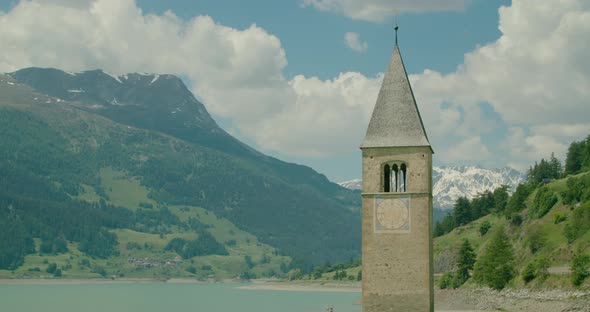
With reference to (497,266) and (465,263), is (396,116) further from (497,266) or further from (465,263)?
(465,263)

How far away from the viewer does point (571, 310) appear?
10106 centimetres

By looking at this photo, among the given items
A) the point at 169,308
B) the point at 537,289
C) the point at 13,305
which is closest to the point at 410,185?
the point at 537,289

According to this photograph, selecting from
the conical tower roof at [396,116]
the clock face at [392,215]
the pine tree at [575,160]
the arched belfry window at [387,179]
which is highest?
the pine tree at [575,160]

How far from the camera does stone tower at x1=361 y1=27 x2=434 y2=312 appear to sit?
50.4m

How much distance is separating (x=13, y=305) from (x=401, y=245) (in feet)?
531

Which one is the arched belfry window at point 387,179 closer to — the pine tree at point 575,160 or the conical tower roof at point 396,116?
the conical tower roof at point 396,116

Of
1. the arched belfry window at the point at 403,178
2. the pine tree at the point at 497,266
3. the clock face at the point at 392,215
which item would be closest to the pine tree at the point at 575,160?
the pine tree at the point at 497,266

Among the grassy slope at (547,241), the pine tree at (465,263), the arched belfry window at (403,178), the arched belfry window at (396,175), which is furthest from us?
the pine tree at (465,263)

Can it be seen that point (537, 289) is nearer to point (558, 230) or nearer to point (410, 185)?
point (558, 230)

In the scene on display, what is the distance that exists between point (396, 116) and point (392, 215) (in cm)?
637

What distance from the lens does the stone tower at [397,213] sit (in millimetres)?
50406

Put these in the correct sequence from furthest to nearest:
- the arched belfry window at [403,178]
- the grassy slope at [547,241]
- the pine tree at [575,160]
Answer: the pine tree at [575,160], the grassy slope at [547,241], the arched belfry window at [403,178]

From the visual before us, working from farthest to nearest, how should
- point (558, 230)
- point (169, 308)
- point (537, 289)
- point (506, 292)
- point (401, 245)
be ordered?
1. point (169, 308)
2. point (558, 230)
3. point (506, 292)
4. point (537, 289)
5. point (401, 245)

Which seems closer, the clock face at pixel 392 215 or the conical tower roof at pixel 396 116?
the clock face at pixel 392 215
